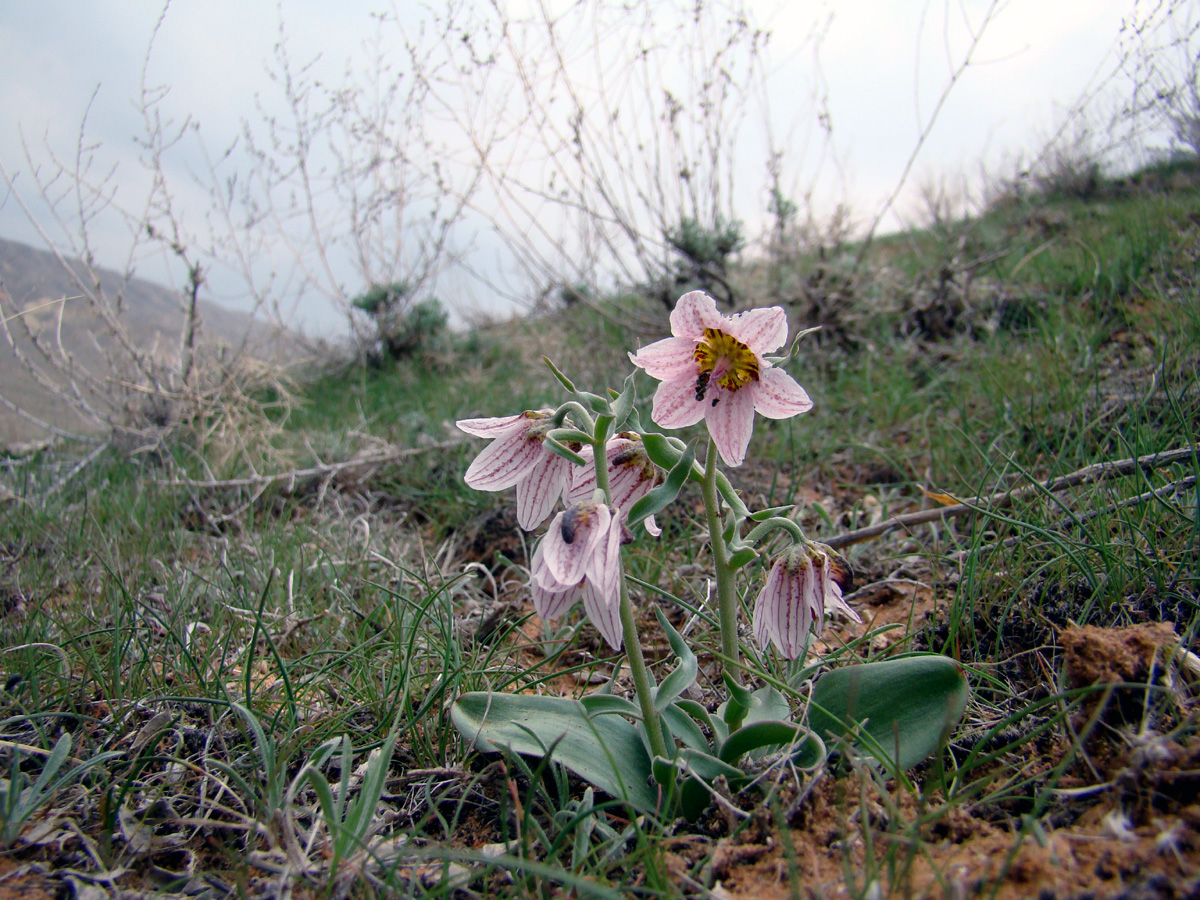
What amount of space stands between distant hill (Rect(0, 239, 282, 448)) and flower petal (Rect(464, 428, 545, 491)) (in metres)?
3.55

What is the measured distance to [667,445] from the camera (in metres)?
1.17

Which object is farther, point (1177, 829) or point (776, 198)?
point (776, 198)

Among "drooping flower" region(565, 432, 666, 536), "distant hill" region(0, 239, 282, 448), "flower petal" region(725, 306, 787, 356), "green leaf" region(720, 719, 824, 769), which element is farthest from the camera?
"distant hill" region(0, 239, 282, 448)

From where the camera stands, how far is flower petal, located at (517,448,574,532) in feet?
4.15

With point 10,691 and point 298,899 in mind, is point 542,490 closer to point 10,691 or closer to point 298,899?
point 298,899

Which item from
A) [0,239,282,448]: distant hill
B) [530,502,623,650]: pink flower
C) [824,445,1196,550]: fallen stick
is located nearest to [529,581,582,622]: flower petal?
[530,502,623,650]: pink flower

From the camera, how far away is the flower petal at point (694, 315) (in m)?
1.22

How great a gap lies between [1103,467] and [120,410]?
18.0 ft

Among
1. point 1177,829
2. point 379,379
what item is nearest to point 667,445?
point 1177,829

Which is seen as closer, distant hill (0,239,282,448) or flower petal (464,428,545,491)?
flower petal (464,428,545,491)

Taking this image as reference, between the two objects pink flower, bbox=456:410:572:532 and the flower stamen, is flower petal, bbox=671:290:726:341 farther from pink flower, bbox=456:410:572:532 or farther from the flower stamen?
pink flower, bbox=456:410:572:532

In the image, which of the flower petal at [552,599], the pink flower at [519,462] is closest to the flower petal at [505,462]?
the pink flower at [519,462]

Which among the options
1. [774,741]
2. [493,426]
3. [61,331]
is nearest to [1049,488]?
[774,741]

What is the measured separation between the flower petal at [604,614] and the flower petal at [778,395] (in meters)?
0.47
